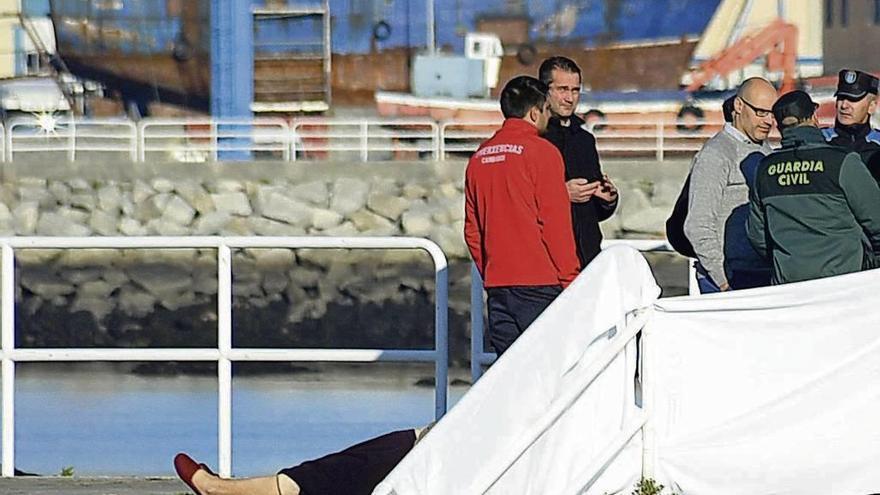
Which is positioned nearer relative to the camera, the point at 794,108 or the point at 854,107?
the point at 794,108

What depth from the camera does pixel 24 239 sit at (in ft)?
23.8

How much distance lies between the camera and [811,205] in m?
6.06

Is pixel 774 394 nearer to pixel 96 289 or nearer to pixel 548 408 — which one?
pixel 548 408

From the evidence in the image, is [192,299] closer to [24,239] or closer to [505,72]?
[505,72]

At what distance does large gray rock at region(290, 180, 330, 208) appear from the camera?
2330 centimetres

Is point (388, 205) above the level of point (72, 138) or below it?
below

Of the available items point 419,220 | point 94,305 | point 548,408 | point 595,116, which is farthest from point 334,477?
point 595,116

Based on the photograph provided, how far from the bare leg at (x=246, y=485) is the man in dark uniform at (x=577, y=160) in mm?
1646

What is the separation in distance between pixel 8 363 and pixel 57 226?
640 inches

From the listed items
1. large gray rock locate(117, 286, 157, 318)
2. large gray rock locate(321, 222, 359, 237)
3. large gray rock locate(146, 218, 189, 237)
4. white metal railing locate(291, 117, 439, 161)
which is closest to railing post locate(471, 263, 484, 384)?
large gray rock locate(117, 286, 157, 318)

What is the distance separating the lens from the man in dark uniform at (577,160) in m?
6.71

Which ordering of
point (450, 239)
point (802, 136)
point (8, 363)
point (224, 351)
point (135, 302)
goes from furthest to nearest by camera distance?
point (450, 239), point (135, 302), point (8, 363), point (224, 351), point (802, 136)

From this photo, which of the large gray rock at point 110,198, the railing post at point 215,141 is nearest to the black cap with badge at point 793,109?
the railing post at point 215,141

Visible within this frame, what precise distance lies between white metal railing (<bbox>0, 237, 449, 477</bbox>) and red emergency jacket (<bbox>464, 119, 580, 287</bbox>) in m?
0.63
